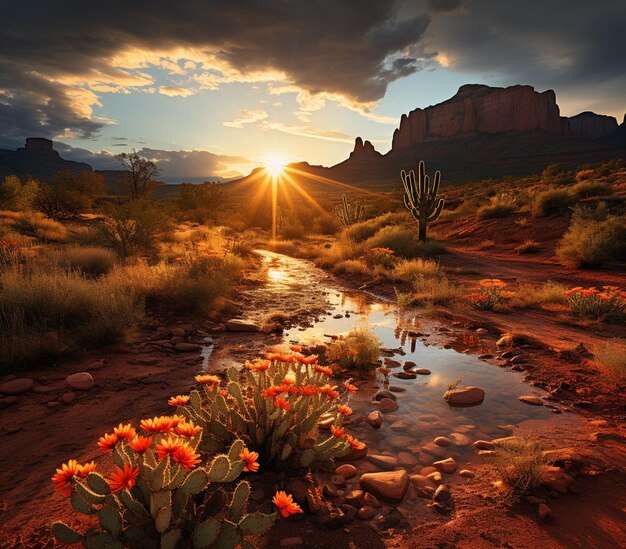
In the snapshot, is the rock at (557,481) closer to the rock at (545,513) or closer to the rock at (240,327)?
the rock at (545,513)

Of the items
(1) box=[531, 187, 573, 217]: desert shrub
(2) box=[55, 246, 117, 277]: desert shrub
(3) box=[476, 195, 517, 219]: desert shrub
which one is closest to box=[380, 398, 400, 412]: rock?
(2) box=[55, 246, 117, 277]: desert shrub

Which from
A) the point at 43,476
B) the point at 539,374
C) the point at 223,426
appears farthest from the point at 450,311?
the point at 43,476

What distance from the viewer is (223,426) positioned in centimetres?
291

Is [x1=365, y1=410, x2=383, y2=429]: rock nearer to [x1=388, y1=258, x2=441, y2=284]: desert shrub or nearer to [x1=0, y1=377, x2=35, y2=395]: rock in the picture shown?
[x1=0, y1=377, x2=35, y2=395]: rock

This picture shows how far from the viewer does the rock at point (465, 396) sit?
4.64 metres

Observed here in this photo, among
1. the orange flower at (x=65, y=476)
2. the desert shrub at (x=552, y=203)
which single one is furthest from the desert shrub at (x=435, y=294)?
the desert shrub at (x=552, y=203)

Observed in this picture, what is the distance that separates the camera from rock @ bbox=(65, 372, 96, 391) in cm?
433

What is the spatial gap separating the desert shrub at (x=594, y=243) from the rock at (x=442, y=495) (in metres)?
12.9

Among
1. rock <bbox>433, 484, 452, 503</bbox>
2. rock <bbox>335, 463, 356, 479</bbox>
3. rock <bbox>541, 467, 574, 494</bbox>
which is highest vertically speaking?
rock <bbox>541, 467, 574, 494</bbox>

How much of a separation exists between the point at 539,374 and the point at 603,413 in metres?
1.17

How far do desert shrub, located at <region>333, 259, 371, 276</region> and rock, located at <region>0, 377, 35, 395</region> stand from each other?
1050 cm

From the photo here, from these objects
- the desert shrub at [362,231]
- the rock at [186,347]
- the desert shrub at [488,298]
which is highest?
the desert shrub at [362,231]

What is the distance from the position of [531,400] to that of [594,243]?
10.7 meters

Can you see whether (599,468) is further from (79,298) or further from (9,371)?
(79,298)
